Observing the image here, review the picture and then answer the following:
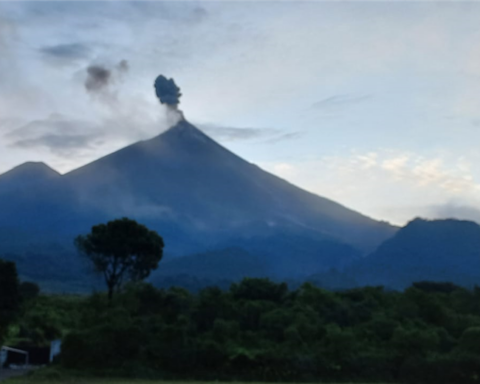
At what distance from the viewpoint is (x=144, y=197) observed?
199625mm

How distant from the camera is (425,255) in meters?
167

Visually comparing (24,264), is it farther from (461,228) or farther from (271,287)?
(461,228)

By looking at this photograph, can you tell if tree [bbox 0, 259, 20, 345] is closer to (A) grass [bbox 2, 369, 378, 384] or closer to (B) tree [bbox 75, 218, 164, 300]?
(A) grass [bbox 2, 369, 378, 384]

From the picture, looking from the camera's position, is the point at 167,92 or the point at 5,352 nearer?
the point at 5,352

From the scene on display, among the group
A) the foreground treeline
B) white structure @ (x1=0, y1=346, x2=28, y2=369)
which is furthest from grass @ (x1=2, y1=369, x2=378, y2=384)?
white structure @ (x1=0, y1=346, x2=28, y2=369)

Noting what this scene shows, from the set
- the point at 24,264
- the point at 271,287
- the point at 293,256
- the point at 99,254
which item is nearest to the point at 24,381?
the point at 271,287

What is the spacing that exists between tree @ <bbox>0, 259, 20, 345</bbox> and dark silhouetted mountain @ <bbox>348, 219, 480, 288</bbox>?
120 meters

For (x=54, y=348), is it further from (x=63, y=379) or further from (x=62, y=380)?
(x=62, y=380)

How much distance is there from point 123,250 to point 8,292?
1643 centimetres

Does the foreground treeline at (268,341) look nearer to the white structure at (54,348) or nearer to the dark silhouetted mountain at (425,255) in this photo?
the white structure at (54,348)

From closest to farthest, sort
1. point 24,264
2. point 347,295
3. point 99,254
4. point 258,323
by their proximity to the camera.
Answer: point 258,323 < point 347,295 < point 99,254 < point 24,264

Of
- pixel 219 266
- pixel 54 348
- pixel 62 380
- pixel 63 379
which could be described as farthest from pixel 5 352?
pixel 219 266

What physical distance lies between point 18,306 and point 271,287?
12426 mm

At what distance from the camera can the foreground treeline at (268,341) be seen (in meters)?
23.4
